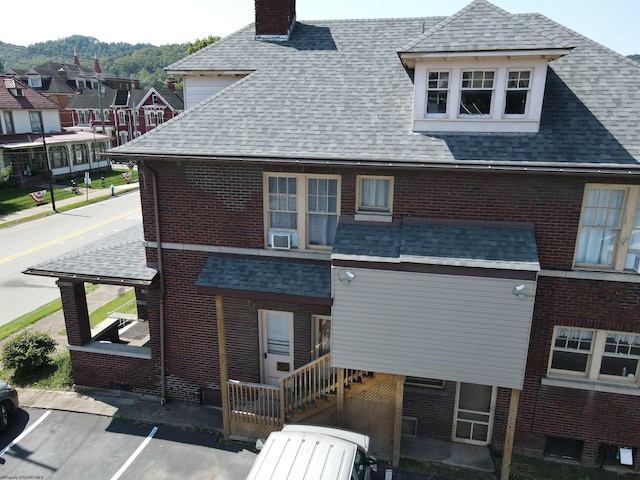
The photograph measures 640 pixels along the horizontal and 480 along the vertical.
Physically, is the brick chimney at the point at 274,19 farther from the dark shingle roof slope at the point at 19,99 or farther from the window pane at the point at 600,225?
the dark shingle roof slope at the point at 19,99

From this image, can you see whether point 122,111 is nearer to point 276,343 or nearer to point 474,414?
point 276,343

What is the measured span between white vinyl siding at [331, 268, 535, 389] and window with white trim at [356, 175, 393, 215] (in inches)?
68.0

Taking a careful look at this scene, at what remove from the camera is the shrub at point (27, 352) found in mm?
12484

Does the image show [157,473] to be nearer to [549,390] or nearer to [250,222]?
[250,222]

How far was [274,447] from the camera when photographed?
8.00 metres

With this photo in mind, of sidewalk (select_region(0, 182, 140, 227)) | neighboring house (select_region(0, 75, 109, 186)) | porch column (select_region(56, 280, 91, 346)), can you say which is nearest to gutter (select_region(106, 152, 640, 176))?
porch column (select_region(56, 280, 91, 346))

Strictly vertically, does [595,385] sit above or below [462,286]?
below

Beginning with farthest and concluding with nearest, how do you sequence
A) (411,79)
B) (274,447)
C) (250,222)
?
(411,79), (250,222), (274,447)

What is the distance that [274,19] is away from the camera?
14023 millimetres

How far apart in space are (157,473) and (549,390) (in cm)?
858

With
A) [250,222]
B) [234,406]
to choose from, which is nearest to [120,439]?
[234,406]

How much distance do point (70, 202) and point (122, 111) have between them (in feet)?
105

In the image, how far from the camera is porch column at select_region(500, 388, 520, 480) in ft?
29.4

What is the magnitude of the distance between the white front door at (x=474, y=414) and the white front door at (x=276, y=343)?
410cm
